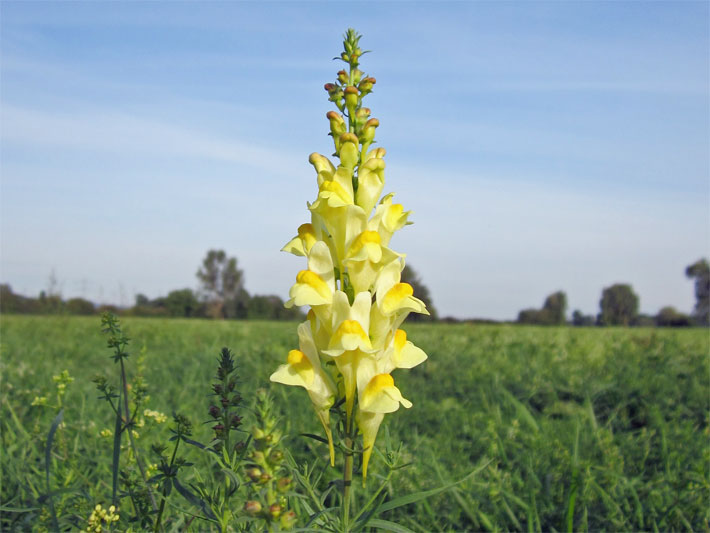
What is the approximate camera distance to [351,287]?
5.64ft

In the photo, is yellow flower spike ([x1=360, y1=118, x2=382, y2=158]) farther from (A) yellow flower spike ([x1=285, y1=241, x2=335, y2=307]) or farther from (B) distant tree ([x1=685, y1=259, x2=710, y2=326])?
(B) distant tree ([x1=685, y1=259, x2=710, y2=326])

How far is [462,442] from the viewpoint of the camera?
11.7 ft

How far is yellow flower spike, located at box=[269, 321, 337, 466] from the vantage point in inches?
63.4

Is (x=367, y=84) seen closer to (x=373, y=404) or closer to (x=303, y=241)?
(x=303, y=241)

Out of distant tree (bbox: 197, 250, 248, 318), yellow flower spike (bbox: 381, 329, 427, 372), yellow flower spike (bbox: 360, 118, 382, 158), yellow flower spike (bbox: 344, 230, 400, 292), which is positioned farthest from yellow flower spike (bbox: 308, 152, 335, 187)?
distant tree (bbox: 197, 250, 248, 318)

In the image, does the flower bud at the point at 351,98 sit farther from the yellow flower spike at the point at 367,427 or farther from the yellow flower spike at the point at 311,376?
the yellow flower spike at the point at 367,427

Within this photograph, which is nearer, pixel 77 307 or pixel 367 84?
pixel 367 84

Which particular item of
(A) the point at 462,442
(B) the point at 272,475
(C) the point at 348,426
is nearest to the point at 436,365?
(A) the point at 462,442

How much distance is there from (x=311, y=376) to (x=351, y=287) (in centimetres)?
28

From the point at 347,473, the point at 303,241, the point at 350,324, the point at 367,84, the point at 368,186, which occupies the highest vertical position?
the point at 367,84

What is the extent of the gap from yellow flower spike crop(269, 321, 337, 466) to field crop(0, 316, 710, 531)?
0.52 meters

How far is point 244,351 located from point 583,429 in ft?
11.0

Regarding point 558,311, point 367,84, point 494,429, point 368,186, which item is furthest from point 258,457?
point 558,311

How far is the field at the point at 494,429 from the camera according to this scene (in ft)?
8.94
